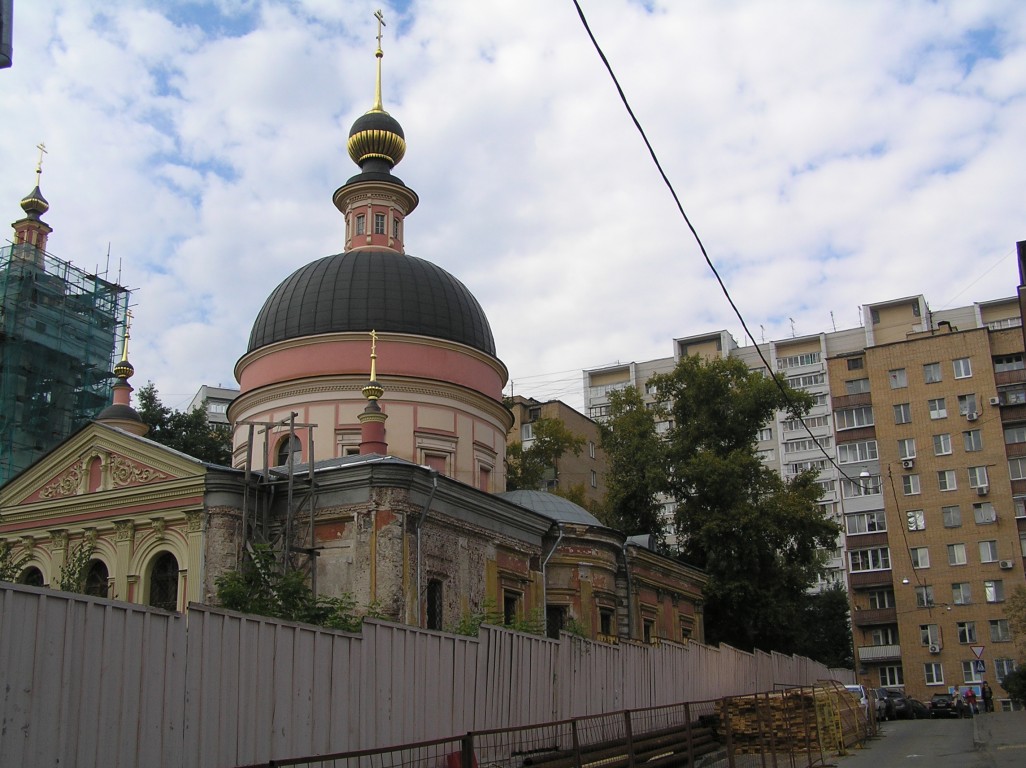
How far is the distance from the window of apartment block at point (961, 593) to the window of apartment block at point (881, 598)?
2.70 meters

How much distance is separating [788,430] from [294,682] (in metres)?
66.4

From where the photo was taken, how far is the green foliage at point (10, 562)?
67.9ft

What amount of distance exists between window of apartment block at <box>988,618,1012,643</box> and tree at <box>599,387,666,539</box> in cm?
1931

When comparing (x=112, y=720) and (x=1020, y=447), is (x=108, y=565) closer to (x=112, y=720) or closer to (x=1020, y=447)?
(x=112, y=720)

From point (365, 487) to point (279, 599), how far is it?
3980 mm

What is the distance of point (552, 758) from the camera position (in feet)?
34.1

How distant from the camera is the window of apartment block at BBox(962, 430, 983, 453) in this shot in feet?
158

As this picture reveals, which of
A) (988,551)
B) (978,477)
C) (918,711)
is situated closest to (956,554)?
(988,551)

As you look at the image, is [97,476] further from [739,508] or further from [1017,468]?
[1017,468]

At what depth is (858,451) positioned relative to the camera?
171 ft

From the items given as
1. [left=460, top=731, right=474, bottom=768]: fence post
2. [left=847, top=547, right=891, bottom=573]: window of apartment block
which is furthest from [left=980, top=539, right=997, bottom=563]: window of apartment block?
[left=460, top=731, right=474, bottom=768]: fence post

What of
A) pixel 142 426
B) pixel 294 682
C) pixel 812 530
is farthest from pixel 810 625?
pixel 294 682

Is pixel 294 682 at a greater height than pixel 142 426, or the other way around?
pixel 142 426

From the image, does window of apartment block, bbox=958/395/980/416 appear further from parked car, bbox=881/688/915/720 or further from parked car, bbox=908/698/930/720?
parked car, bbox=881/688/915/720
